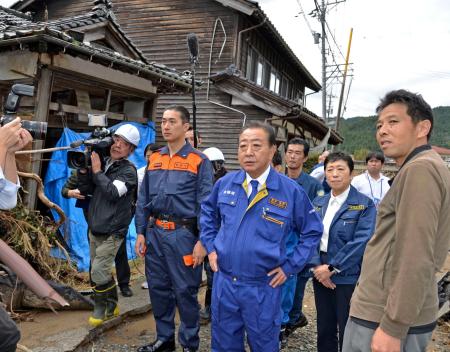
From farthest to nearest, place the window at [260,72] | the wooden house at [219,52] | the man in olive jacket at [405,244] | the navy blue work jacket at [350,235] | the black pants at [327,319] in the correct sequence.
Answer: the window at [260,72] < the wooden house at [219,52] < the black pants at [327,319] < the navy blue work jacket at [350,235] < the man in olive jacket at [405,244]

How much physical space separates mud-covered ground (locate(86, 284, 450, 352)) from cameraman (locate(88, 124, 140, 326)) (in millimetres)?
222

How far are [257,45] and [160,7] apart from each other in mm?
3551

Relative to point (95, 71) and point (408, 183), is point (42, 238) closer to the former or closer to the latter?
point (95, 71)

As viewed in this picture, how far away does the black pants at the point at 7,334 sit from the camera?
1927mm

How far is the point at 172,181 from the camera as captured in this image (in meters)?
3.28

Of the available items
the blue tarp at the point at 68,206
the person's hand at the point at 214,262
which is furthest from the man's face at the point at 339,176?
the blue tarp at the point at 68,206

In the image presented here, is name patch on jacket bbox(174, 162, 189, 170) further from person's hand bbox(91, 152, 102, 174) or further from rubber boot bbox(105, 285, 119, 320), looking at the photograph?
rubber boot bbox(105, 285, 119, 320)

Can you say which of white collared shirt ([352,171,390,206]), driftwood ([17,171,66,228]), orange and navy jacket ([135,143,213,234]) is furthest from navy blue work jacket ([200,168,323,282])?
white collared shirt ([352,171,390,206])

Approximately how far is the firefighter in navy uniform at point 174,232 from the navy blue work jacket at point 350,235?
111 cm

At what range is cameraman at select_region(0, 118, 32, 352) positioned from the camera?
195 centimetres

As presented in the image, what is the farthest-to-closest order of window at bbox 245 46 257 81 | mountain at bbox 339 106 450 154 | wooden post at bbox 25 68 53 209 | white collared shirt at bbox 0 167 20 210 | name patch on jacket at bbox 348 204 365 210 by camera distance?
1. mountain at bbox 339 106 450 154
2. window at bbox 245 46 257 81
3. wooden post at bbox 25 68 53 209
4. name patch on jacket at bbox 348 204 365 210
5. white collared shirt at bbox 0 167 20 210

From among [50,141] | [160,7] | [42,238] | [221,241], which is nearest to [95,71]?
[50,141]

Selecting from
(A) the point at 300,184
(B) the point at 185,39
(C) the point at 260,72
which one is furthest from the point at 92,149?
(C) the point at 260,72

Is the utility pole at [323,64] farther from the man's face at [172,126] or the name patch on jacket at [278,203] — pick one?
the name patch on jacket at [278,203]
